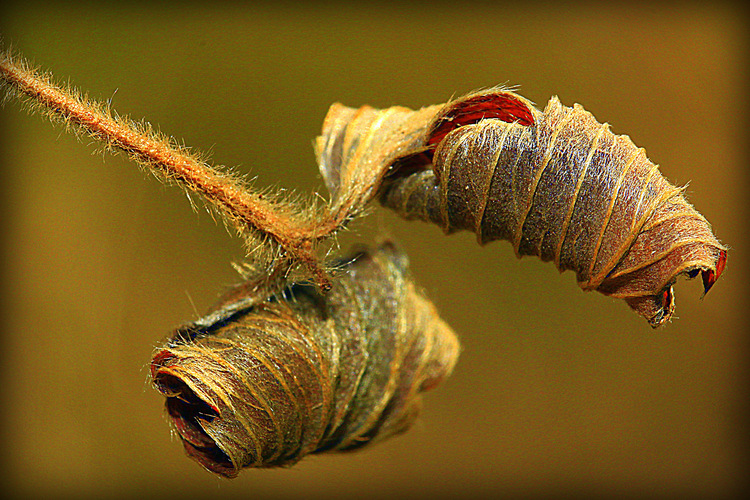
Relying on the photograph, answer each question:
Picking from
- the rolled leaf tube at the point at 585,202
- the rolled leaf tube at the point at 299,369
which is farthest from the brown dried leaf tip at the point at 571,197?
the rolled leaf tube at the point at 299,369

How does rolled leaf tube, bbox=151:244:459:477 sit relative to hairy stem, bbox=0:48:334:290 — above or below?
below

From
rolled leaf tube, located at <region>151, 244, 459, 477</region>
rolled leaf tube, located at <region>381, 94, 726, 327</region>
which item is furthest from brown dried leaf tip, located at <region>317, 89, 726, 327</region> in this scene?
rolled leaf tube, located at <region>151, 244, 459, 477</region>

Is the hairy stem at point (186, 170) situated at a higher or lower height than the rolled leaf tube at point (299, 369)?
higher

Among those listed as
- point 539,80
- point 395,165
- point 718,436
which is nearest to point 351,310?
point 395,165

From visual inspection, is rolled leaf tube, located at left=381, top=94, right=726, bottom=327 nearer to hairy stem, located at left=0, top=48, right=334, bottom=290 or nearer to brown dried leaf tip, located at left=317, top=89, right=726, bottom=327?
brown dried leaf tip, located at left=317, top=89, right=726, bottom=327

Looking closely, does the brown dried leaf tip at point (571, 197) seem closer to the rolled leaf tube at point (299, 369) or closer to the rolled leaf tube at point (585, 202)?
the rolled leaf tube at point (585, 202)
